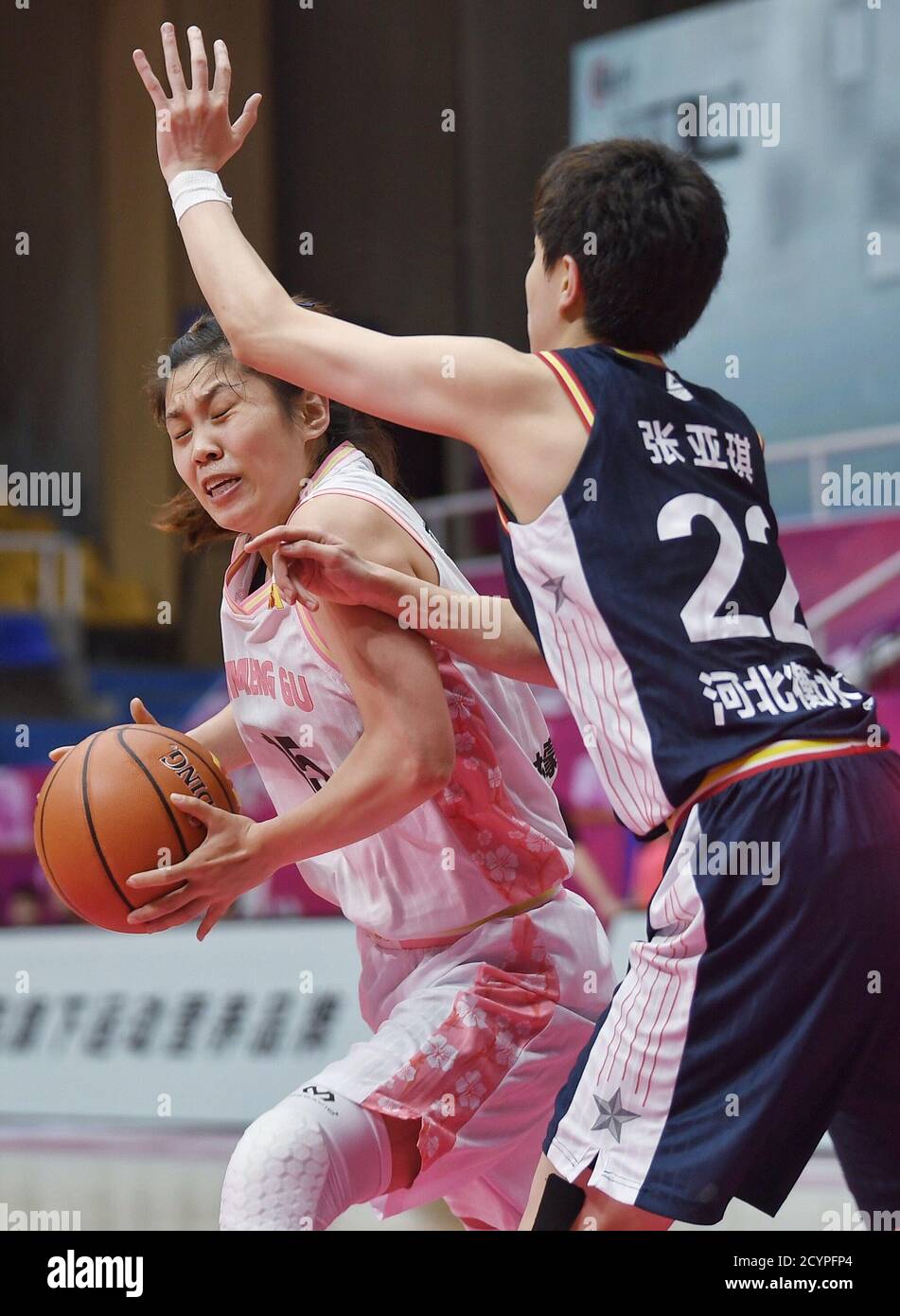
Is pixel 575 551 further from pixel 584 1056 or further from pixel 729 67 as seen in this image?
A: pixel 729 67

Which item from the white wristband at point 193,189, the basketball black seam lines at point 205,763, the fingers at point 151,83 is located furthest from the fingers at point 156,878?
the fingers at point 151,83

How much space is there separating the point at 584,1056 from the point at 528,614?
61 centimetres

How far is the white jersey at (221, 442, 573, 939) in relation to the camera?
8.54ft

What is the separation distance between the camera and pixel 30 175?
11914 mm

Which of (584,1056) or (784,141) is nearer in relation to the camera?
(584,1056)

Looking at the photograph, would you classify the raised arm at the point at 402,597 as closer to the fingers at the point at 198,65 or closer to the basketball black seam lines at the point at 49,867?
the basketball black seam lines at the point at 49,867

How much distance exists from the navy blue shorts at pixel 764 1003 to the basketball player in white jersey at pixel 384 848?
49 centimetres

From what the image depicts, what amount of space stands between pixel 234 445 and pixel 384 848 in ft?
2.44

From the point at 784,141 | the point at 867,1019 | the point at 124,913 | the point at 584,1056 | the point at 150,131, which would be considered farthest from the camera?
the point at 150,131

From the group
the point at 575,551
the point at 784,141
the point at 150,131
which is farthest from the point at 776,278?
the point at 575,551

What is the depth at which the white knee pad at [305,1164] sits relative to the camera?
228 centimetres

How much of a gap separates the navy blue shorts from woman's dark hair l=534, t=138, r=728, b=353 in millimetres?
→ 699

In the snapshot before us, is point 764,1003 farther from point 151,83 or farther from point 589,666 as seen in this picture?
point 151,83
